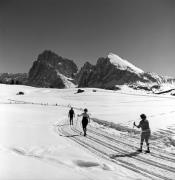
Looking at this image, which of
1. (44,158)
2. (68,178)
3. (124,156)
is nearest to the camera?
(68,178)

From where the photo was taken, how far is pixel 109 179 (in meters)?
8.38

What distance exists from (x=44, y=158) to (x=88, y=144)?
15.4 feet

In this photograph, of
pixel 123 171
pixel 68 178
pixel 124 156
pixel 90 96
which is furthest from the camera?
pixel 90 96

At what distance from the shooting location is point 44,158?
35.8ft

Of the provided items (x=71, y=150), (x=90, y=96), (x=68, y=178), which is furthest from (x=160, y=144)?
(x=90, y=96)

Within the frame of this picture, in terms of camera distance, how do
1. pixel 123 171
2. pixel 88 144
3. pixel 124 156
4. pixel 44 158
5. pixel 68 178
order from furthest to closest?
pixel 88 144
pixel 124 156
pixel 44 158
pixel 123 171
pixel 68 178

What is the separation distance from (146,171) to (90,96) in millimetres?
87002

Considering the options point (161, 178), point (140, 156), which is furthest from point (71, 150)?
point (161, 178)

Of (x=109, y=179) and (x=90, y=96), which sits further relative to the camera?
(x=90, y=96)

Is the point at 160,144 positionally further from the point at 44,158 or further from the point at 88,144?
the point at 44,158

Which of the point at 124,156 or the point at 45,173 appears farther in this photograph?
the point at 124,156

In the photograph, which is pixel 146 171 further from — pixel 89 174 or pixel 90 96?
pixel 90 96

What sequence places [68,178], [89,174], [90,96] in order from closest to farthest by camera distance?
1. [68,178]
2. [89,174]
3. [90,96]

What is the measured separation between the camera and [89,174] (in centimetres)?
884
